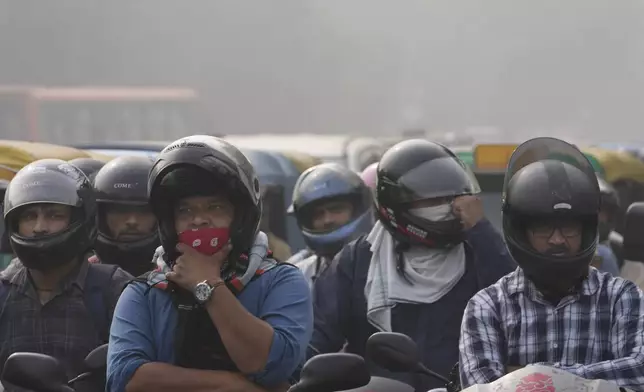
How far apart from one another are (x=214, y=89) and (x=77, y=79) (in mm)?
6696

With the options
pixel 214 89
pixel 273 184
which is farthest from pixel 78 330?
pixel 214 89

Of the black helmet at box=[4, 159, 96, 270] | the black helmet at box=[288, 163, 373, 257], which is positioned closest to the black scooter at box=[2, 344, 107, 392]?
the black helmet at box=[4, 159, 96, 270]

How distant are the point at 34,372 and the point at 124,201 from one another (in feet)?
10.1

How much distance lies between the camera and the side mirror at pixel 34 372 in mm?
4910

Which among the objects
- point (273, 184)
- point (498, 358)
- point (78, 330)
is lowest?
point (273, 184)

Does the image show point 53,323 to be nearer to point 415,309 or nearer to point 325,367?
point 415,309

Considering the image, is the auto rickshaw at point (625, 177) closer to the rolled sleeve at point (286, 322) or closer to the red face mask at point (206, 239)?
the rolled sleeve at point (286, 322)

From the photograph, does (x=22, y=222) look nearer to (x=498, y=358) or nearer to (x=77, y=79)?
(x=498, y=358)

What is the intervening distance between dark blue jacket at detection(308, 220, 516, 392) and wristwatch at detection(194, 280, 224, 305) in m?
1.90

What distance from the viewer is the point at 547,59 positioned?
7225 centimetres

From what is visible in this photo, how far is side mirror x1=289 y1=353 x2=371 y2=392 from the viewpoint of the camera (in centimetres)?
453

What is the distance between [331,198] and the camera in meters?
9.09

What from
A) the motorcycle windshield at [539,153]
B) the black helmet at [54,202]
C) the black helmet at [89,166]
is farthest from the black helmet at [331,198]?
the motorcycle windshield at [539,153]

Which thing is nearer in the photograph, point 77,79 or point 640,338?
point 640,338
